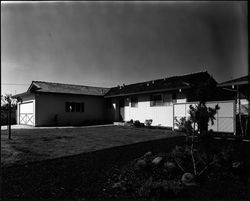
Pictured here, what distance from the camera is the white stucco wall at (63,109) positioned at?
19734 millimetres

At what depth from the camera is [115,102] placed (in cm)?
2253

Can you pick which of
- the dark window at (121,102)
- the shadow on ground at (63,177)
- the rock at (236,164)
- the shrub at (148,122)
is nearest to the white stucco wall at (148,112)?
the shrub at (148,122)

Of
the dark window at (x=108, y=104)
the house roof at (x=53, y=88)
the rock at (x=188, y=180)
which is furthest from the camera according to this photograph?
the dark window at (x=108, y=104)

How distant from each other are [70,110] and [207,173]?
705 inches

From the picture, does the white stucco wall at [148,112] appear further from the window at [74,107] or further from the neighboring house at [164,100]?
the window at [74,107]

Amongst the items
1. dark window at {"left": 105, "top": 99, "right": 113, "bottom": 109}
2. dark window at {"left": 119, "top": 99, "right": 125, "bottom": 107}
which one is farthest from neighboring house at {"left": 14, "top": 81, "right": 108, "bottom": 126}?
dark window at {"left": 119, "top": 99, "right": 125, "bottom": 107}

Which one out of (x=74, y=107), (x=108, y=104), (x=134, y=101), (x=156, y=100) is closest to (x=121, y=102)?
(x=134, y=101)

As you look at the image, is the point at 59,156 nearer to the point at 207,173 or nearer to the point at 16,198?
the point at 16,198

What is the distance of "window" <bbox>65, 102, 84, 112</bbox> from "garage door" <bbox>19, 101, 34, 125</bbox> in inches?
123

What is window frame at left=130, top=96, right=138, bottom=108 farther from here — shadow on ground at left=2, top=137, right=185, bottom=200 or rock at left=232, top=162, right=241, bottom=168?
rock at left=232, top=162, right=241, bottom=168

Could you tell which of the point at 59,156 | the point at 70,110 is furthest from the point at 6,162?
the point at 70,110

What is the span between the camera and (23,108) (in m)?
22.3

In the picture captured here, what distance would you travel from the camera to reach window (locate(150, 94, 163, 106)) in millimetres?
17297

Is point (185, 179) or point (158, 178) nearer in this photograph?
point (185, 179)
